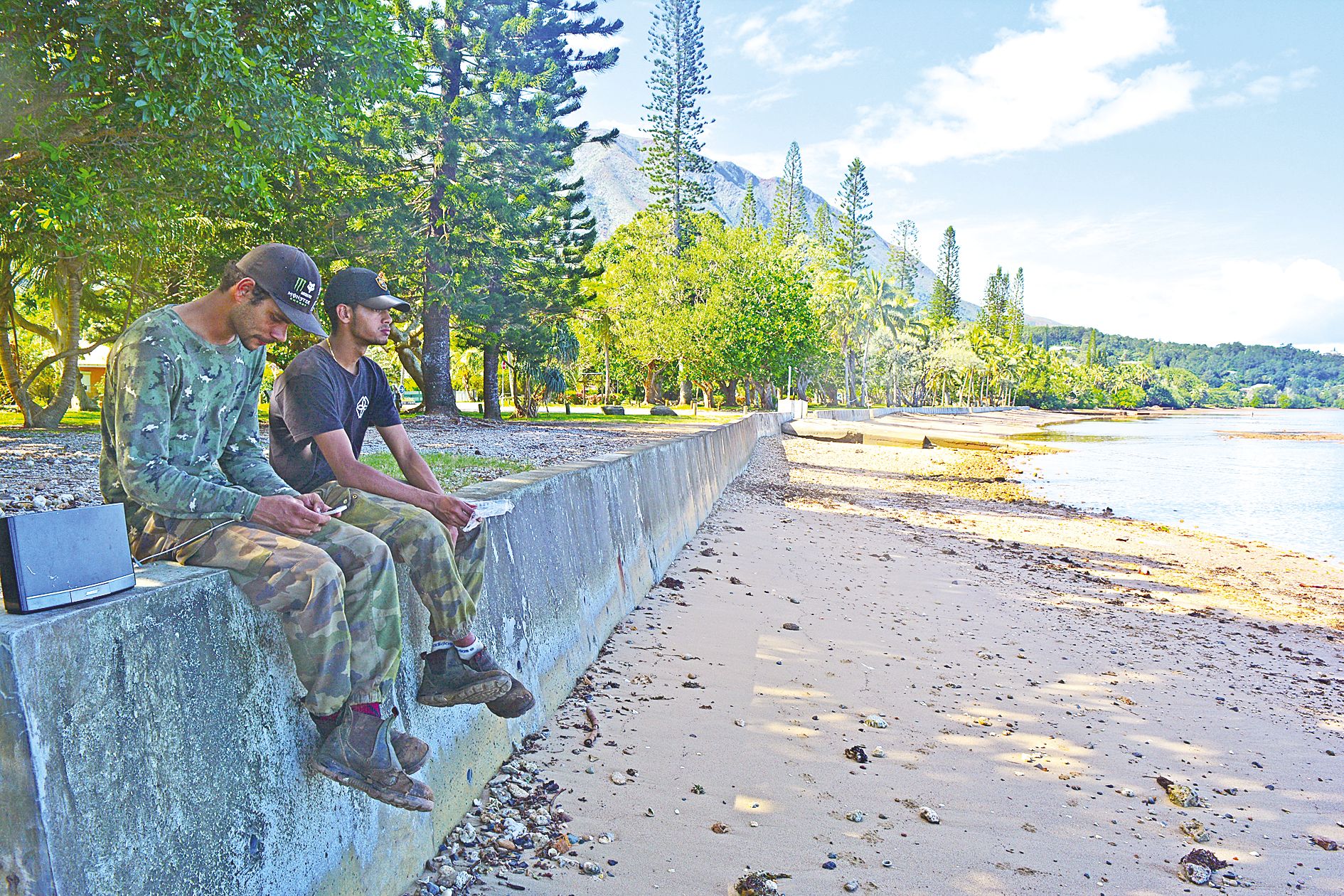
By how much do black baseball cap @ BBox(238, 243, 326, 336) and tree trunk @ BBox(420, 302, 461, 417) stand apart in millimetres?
19334

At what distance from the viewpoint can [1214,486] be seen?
76.6 ft

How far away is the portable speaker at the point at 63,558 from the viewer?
1.62m

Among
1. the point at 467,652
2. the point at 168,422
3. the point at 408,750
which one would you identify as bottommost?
the point at 408,750

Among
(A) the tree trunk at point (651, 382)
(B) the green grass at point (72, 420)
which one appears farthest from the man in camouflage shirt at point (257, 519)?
(A) the tree trunk at point (651, 382)

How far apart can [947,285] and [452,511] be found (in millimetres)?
91031

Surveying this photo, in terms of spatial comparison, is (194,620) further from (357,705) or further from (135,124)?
(135,124)

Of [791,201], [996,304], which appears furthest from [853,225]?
[996,304]

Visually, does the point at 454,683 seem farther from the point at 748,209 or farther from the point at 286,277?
the point at 748,209

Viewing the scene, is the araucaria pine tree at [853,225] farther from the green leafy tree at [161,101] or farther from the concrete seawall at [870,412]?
Answer: the green leafy tree at [161,101]

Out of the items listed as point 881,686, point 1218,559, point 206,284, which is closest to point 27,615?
point 881,686

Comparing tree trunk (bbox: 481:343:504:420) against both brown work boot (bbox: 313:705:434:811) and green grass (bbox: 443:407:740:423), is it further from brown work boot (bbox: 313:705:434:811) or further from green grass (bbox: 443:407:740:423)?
brown work boot (bbox: 313:705:434:811)

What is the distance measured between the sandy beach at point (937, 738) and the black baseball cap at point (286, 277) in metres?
1.73

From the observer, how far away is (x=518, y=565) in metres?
3.90

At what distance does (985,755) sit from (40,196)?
382 inches
